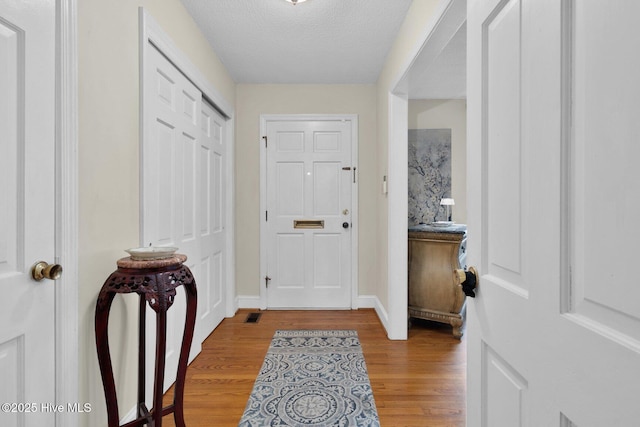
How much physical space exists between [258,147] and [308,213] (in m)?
0.91

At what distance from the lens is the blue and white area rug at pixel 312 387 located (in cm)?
178

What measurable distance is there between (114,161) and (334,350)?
1.99 m

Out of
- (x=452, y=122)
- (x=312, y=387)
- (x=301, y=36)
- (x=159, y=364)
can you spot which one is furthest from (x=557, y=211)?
(x=452, y=122)

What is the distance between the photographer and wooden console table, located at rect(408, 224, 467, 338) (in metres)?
2.86

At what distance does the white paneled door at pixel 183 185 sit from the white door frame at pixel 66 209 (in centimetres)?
52

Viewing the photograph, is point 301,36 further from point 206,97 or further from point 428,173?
point 428,173

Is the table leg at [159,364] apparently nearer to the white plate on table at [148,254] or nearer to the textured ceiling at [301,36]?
the white plate on table at [148,254]

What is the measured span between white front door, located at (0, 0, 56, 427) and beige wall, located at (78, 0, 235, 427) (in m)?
0.16

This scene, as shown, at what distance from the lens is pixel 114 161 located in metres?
1.56

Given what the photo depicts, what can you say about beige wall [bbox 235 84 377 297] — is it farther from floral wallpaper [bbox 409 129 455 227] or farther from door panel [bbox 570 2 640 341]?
door panel [bbox 570 2 640 341]

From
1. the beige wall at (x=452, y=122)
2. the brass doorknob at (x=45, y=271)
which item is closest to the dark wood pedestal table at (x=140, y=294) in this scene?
the brass doorknob at (x=45, y=271)

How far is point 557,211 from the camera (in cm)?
63

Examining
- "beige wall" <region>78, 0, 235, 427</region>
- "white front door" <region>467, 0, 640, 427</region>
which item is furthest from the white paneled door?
"white front door" <region>467, 0, 640, 427</region>

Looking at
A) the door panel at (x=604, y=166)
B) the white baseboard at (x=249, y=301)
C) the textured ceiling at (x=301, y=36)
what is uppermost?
the textured ceiling at (x=301, y=36)
